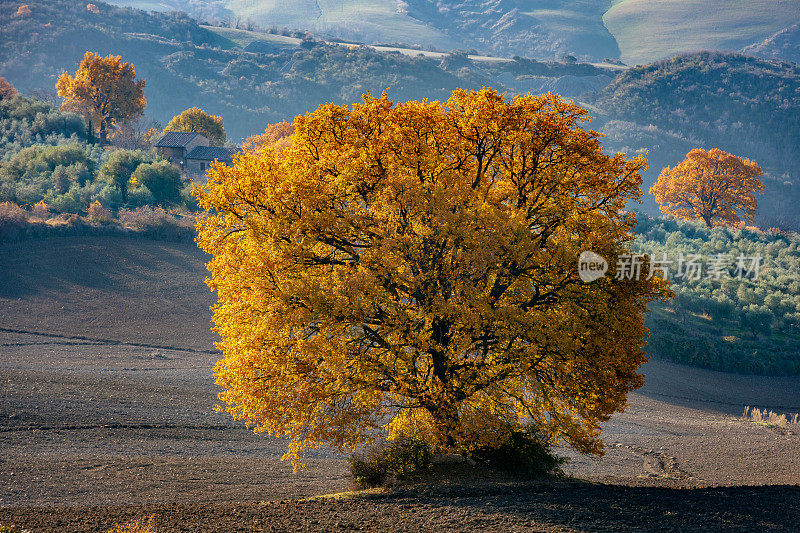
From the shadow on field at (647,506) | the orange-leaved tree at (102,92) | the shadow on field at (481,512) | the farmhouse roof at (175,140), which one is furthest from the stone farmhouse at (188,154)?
the shadow on field at (647,506)

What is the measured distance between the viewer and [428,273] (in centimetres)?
1373

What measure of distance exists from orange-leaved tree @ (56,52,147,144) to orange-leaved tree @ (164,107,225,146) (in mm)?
6123

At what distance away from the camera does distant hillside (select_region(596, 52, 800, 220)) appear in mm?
167000

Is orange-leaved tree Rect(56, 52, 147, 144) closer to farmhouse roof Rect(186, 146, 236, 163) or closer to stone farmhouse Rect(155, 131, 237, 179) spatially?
stone farmhouse Rect(155, 131, 237, 179)

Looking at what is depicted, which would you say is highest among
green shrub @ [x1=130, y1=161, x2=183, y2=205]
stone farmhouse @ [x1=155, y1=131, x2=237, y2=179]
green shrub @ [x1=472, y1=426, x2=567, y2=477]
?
stone farmhouse @ [x1=155, y1=131, x2=237, y2=179]

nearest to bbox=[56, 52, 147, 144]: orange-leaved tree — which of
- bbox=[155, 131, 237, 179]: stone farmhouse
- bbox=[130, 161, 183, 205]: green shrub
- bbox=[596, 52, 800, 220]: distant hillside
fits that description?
bbox=[155, 131, 237, 179]: stone farmhouse

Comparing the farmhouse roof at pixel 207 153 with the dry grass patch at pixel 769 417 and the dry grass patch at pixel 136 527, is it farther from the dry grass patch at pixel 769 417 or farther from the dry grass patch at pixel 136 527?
the dry grass patch at pixel 136 527

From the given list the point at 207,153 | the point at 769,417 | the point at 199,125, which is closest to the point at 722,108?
the point at 199,125

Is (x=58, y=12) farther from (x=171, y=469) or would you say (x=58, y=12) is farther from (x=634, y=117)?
(x=171, y=469)

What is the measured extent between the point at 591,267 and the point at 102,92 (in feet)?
271

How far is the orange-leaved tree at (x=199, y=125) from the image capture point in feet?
290

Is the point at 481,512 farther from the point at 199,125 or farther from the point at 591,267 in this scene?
the point at 199,125

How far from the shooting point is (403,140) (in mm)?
14211

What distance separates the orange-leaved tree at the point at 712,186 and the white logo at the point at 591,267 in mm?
62503
